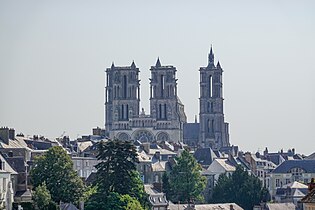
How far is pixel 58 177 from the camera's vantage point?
91.9 metres

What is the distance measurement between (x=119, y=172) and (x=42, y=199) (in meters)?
13.2

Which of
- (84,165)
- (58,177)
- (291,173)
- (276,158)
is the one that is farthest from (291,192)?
(276,158)

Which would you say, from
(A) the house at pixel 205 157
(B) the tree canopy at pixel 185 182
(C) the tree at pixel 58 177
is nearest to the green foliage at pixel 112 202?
(C) the tree at pixel 58 177

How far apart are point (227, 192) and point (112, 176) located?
24.2m

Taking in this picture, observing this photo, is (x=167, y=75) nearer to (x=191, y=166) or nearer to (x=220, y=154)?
(x=220, y=154)

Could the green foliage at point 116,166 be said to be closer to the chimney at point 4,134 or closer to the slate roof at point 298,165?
the chimney at point 4,134

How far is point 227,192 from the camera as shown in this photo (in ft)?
394

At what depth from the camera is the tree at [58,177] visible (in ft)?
299

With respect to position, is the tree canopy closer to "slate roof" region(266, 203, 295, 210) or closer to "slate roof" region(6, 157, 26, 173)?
"slate roof" region(266, 203, 295, 210)

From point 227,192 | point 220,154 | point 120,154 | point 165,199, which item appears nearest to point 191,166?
point 227,192

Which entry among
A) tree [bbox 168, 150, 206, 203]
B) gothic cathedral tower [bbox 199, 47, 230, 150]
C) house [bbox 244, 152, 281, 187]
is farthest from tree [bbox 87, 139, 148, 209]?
gothic cathedral tower [bbox 199, 47, 230, 150]

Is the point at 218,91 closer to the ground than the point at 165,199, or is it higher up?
higher up

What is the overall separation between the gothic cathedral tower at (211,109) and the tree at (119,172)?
85435mm

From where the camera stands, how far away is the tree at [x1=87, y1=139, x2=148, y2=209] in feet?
319
